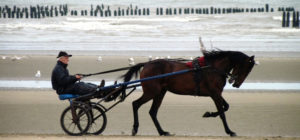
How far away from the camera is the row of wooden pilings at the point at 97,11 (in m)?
37.5

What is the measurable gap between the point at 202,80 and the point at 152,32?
22.5 metres

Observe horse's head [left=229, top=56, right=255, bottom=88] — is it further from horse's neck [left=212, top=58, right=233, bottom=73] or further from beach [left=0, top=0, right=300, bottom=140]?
beach [left=0, top=0, right=300, bottom=140]

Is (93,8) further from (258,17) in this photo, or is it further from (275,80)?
(275,80)

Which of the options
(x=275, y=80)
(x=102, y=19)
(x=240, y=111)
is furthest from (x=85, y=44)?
(x=240, y=111)

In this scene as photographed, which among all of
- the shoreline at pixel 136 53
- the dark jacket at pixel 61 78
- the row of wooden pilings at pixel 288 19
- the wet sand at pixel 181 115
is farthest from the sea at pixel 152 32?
the dark jacket at pixel 61 78

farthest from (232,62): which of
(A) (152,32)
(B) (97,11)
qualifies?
(B) (97,11)

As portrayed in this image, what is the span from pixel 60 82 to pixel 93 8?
28620 mm

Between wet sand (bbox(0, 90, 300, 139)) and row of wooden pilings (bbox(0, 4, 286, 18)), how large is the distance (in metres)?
21.9

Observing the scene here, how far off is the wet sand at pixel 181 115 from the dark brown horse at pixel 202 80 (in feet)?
2.10

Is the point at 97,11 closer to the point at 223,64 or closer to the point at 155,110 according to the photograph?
the point at 155,110

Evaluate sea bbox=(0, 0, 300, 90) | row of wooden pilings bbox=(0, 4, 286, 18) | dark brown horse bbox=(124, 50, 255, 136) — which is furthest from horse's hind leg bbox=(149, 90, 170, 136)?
row of wooden pilings bbox=(0, 4, 286, 18)

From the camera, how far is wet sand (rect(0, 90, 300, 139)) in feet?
39.3

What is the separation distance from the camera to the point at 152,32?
110ft

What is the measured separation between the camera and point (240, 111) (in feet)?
45.0
